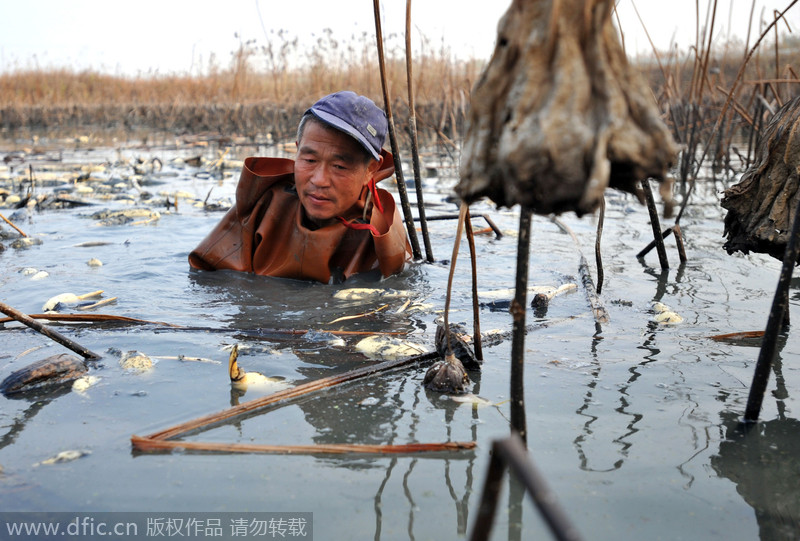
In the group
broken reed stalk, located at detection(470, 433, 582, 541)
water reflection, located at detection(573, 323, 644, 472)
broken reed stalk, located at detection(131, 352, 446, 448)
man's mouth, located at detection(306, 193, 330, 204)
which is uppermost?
man's mouth, located at detection(306, 193, 330, 204)

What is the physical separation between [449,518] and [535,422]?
485mm

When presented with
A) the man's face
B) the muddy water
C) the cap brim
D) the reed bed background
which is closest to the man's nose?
the man's face

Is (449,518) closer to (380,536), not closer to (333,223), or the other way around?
(380,536)

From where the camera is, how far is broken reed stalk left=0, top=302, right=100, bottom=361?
1.90 m

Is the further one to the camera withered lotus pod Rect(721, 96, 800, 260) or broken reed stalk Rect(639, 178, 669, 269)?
broken reed stalk Rect(639, 178, 669, 269)

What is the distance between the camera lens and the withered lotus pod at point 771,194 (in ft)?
6.23

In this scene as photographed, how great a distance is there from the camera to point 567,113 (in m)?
0.94

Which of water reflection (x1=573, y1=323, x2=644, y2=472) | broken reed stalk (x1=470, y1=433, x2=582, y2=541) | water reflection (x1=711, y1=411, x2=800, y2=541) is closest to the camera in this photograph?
broken reed stalk (x1=470, y1=433, x2=582, y2=541)

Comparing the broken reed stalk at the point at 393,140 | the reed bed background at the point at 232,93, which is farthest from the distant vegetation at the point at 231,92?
the broken reed stalk at the point at 393,140

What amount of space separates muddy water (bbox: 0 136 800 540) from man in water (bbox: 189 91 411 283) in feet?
0.63

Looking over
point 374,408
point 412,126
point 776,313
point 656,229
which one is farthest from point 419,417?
point 656,229

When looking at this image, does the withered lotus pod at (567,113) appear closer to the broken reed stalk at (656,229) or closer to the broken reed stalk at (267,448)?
the broken reed stalk at (267,448)

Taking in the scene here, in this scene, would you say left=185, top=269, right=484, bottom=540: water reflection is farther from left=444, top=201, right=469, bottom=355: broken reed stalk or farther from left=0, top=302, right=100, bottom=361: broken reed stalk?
left=0, top=302, right=100, bottom=361: broken reed stalk

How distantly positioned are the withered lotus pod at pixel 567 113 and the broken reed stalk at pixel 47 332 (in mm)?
1521
